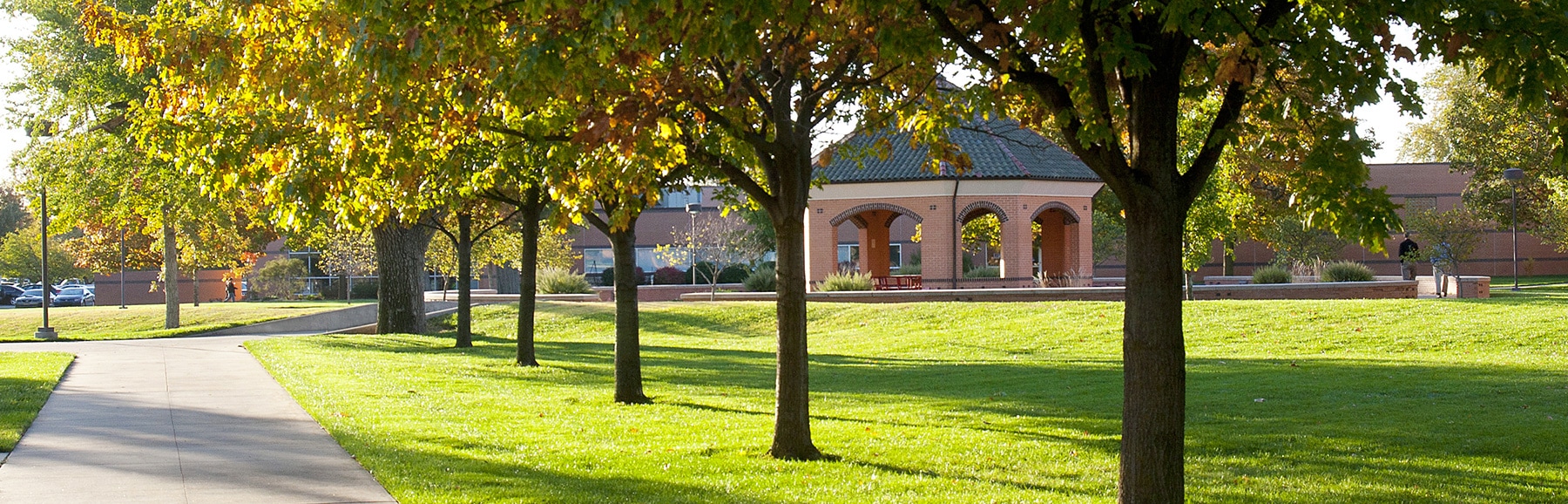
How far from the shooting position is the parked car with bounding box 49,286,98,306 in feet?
211

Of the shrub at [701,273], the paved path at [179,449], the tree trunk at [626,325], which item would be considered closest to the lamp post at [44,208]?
the paved path at [179,449]

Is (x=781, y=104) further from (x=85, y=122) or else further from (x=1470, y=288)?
(x=1470, y=288)

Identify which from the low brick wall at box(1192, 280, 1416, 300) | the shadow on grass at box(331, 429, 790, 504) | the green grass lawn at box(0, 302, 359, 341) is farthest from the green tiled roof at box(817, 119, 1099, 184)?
the shadow on grass at box(331, 429, 790, 504)

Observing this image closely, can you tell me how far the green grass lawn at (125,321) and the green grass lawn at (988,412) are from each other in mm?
10482

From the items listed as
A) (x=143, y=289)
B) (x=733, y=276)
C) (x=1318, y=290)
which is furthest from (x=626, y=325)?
(x=143, y=289)

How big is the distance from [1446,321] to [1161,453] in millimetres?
18534

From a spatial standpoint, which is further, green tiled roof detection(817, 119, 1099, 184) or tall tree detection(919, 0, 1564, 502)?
green tiled roof detection(817, 119, 1099, 184)

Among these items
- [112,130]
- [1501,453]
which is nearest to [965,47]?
[1501,453]

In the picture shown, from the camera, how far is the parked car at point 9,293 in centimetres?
6475

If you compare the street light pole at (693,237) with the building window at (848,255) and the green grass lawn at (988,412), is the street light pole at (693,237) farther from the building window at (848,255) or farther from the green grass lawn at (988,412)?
the green grass lawn at (988,412)

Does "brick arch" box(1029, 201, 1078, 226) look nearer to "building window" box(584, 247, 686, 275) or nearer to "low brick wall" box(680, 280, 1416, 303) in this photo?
"low brick wall" box(680, 280, 1416, 303)

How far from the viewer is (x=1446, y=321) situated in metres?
22.3

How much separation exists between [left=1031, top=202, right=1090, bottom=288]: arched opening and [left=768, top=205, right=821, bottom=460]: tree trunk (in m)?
26.7

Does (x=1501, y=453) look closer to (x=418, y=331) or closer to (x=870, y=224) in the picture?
(x=418, y=331)
